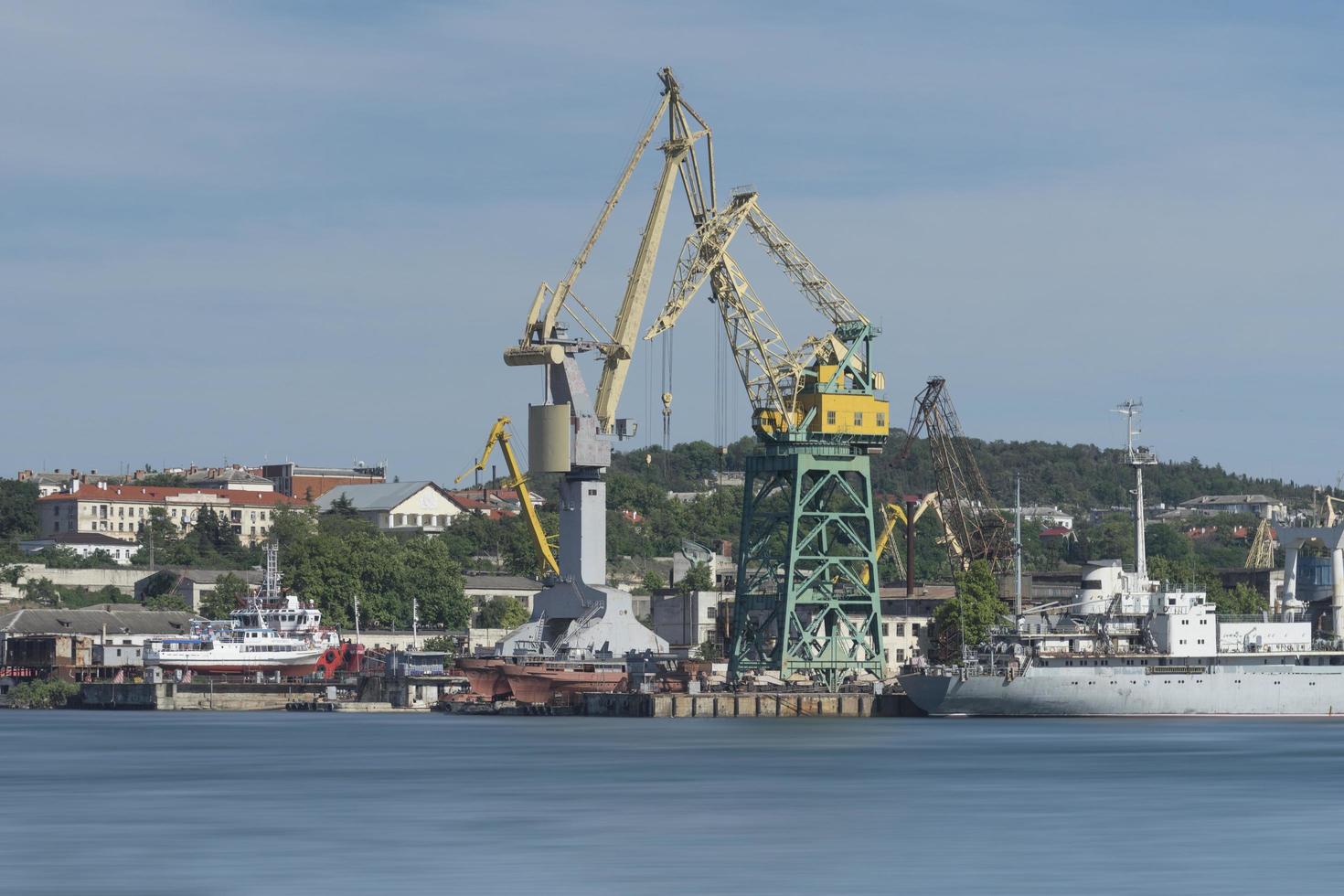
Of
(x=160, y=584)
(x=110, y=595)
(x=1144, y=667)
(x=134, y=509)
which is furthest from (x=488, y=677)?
(x=134, y=509)

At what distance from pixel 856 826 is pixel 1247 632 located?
43.1 meters

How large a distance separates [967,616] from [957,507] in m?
18.7

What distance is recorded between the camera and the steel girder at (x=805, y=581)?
289 ft

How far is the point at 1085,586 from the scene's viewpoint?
8762 cm

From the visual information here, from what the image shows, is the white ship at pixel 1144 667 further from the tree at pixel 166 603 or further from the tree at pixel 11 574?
the tree at pixel 11 574

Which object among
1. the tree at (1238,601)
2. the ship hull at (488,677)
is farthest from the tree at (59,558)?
the tree at (1238,601)

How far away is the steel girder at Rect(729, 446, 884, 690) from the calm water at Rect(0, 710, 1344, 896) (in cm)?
1262

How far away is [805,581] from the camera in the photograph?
88.3 meters

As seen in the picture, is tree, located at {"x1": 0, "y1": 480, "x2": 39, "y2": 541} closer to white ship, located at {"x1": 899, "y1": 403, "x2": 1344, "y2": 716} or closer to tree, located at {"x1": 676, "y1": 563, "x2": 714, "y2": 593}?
tree, located at {"x1": 676, "y1": 563, "x2": 714, "y2": 593}

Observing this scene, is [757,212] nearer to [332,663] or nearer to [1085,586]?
[1085,586]

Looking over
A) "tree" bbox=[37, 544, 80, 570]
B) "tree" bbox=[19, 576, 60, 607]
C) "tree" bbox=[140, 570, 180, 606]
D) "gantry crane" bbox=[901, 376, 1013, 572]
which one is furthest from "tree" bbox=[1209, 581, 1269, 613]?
"tree" bbox=[37, 544, 80, 570]

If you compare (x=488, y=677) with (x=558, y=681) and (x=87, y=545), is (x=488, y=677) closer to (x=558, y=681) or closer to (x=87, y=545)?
(x=558, y=681)

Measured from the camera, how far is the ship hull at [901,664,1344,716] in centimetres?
8344

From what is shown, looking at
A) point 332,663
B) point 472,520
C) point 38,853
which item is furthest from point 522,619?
point 38,853
